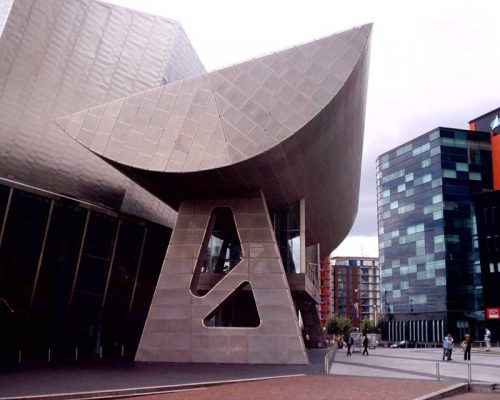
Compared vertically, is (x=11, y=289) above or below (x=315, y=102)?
below

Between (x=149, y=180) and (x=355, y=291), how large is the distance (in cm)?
14380

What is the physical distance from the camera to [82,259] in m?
29.7

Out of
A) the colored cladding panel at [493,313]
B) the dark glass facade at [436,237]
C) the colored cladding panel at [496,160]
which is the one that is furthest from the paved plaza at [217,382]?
the colored cladding panel at [496,160]

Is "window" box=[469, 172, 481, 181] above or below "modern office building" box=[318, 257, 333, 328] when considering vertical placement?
above

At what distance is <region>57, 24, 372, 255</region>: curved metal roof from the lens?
80.3 ft

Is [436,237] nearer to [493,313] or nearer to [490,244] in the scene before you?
[490,244]

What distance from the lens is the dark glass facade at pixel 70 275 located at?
86.8 feet

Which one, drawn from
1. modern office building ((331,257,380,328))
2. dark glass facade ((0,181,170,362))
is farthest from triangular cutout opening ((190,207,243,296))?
modern office building ((331,257,380,328))

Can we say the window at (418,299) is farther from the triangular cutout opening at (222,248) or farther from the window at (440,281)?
the triangular cutout opening at (222,248)

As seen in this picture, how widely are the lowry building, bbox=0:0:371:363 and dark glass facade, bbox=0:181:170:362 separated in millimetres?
76

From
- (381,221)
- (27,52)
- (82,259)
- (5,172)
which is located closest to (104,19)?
(27,52)

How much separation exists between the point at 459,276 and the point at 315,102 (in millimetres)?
72580

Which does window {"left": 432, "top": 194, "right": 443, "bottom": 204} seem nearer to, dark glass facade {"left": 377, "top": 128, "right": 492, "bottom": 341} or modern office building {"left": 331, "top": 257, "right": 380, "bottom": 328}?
dark glass facade {"left": 377, "top": 128, "right": 492, "bottom": 341}

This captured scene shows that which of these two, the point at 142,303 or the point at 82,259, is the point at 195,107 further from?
the point at 142,303
